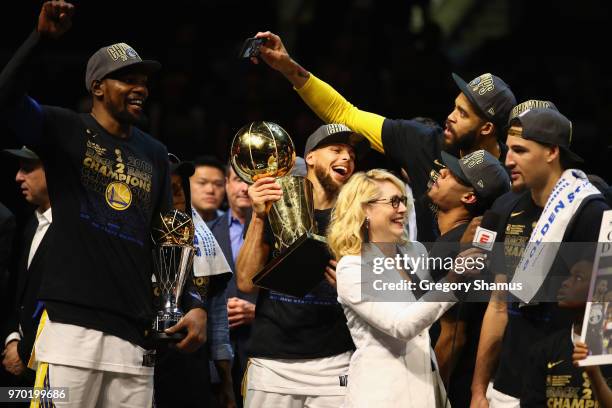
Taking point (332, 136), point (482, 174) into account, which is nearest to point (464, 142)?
point (482, 174)

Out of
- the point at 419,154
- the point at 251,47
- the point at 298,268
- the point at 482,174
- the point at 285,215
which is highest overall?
the point at 251,47

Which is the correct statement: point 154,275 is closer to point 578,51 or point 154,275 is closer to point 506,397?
point 506,397

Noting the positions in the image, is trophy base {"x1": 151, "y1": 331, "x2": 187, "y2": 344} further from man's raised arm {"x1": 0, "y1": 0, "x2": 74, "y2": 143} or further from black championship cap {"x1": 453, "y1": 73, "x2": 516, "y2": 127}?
black championship cap {"x1": 453, "y1": 73, "x2": 516, "y2": 127}

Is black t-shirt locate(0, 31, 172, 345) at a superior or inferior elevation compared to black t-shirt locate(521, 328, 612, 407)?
superior

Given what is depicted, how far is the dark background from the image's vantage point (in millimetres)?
8148

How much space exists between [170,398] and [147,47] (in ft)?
13.9

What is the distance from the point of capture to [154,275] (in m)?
4.50

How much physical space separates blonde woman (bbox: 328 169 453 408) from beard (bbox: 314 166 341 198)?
1.91 ft

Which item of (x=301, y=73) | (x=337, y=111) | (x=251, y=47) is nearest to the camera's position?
(x=251, y=47)

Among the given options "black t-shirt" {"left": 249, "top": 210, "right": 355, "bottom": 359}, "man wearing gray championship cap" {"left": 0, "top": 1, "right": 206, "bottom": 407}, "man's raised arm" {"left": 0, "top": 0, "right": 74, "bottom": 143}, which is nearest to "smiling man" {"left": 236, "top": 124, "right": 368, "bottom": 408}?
"black t-shirt" {"left": 249, "top": 210, "right": 355, "bottom": 359}

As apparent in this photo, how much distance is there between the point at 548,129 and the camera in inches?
158

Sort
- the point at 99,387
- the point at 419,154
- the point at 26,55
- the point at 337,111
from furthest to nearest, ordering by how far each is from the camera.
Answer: the point at 337,111 < the point at 419,154 < the point at 99,387 < the point at 26,55

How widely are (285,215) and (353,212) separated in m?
0.46

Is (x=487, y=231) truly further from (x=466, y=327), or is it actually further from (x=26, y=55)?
(x=26, y=55)
